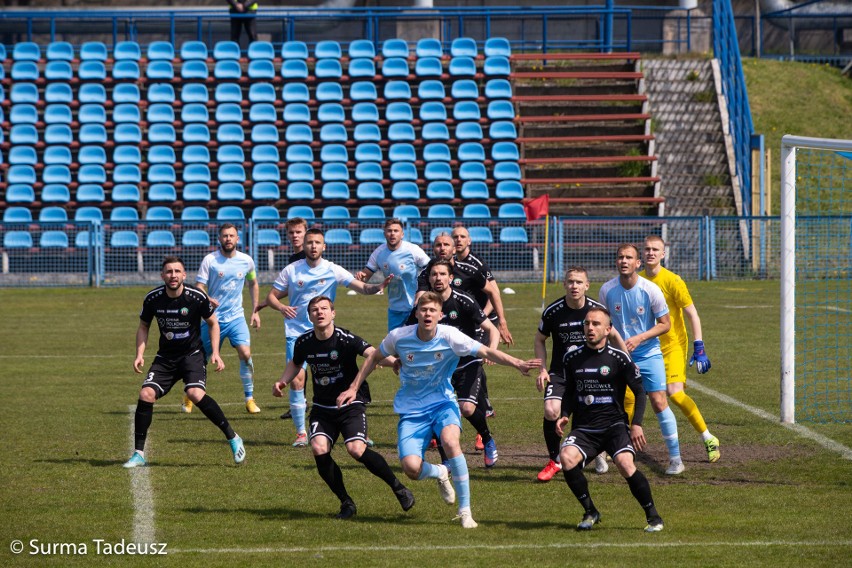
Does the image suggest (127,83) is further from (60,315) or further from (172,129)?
(60,315)

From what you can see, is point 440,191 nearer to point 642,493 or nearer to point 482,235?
point 482,235

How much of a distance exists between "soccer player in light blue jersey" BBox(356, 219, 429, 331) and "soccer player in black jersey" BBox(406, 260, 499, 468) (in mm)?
2491

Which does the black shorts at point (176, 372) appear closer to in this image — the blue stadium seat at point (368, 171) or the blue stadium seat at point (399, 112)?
the blue stadium seat at point (368, 171)

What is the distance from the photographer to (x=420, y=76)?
3509 centimetres

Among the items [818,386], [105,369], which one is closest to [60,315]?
[105,369]

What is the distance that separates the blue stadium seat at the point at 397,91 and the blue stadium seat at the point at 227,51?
478 cm

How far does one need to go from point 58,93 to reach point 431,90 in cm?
1129

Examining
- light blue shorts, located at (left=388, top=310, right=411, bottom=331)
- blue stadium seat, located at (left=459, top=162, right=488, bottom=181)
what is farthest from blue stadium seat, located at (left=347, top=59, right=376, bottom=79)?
light blue shorts, located at (left=388, top=310, right=411, bottom=331)

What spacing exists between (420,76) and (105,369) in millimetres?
19726

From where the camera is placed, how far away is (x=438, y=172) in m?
33.2

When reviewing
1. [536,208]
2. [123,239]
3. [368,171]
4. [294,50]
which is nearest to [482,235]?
[536,208]

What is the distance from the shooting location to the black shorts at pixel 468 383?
11070 mm

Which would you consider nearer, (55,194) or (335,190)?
(55,194)

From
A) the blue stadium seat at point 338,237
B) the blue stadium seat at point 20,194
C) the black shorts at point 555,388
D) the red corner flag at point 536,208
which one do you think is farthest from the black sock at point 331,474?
the blue stadium seat at point 20,194
